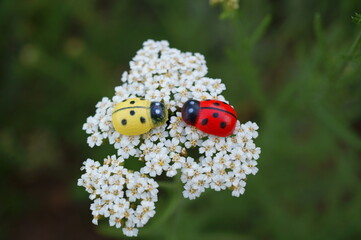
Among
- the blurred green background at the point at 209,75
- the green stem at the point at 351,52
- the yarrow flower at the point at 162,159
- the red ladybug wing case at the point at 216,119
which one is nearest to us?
the red ladybug wing case at the point at 216,119

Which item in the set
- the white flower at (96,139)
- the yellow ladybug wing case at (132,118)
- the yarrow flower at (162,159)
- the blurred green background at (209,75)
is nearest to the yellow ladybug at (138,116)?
the yellow ladybug wing case at (132,118)

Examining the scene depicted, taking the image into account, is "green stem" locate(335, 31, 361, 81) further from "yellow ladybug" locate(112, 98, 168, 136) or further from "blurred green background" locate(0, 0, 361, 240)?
"yellow ladybug" locate(112, 98, 168, 136)

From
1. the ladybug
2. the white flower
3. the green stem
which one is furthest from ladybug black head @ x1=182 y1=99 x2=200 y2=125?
the green stem

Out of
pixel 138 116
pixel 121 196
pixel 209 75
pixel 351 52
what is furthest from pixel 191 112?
pixel 209 75

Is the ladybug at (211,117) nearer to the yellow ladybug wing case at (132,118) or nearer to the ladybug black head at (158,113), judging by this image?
the ladybug black head at (158,113)

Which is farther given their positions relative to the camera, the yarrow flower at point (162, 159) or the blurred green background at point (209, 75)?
the blurred green background at point (209, 75)

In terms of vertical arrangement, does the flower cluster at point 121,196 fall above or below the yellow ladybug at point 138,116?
below

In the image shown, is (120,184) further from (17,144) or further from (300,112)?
(17,144)
